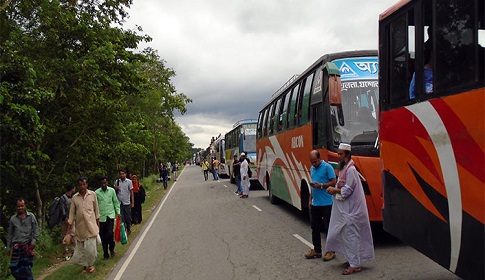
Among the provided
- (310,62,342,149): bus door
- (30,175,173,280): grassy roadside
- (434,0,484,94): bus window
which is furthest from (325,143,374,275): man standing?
(30,175,173,280): grassy roadside

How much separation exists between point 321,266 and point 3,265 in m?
7.29

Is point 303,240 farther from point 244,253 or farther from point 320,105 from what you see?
point 320,105

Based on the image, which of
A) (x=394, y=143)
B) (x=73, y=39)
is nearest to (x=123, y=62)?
(x=73, y=39)

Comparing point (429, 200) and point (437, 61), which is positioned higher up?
point (437, 61)

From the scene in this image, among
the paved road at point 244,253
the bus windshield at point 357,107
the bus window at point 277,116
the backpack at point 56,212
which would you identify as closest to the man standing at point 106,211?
the paved road at point 244,253

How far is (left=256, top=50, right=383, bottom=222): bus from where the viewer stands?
7.63 metres

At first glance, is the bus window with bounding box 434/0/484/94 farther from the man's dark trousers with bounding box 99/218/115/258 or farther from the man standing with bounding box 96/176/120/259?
the man's dark trousers with bounding box 99/218/115/258

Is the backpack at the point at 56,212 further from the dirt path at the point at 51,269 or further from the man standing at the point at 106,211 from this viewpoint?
the man standing at the point at 106,211

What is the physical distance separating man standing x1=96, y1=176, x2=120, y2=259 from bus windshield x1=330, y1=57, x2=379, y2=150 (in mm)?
4873

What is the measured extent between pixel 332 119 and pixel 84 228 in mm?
5231

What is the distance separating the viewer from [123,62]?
15.5m

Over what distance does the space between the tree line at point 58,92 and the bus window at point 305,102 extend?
607cm

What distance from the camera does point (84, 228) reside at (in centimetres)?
819

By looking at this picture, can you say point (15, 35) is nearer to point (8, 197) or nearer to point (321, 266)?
point (8, 197)
